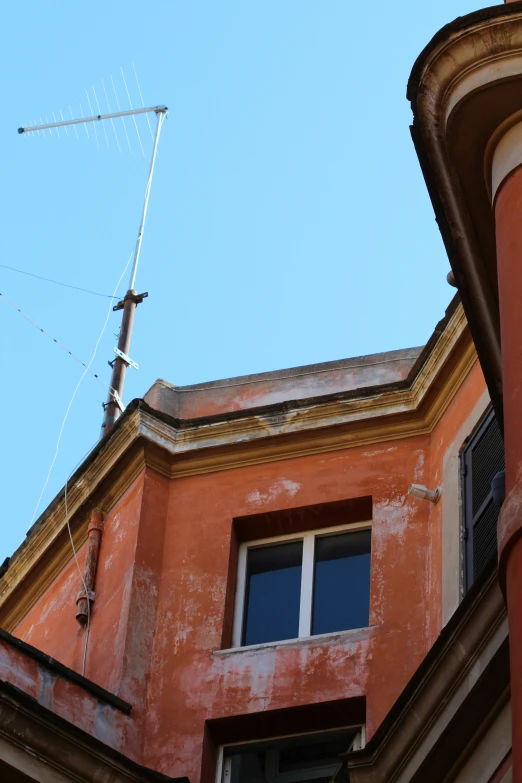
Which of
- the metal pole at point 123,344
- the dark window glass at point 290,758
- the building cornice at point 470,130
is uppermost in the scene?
the metal pole at point 123,344

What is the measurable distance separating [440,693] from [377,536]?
4457mm

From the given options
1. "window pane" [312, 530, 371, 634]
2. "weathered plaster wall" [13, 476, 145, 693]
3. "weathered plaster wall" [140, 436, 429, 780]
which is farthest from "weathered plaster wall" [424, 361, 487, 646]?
"weathered plaster wall" [13, 476, 145, 693]

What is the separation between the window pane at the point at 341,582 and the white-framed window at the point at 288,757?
1117 millimetres

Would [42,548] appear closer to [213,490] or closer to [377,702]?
[213,490]

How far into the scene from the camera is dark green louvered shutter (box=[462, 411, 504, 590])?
14.8 metres

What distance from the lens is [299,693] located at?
15.3 metres

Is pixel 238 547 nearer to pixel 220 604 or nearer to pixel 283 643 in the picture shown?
pixel 220 604

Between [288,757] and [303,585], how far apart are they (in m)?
1.69

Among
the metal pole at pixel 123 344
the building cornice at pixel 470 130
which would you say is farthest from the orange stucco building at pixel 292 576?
the metal pole at pixel 123 344

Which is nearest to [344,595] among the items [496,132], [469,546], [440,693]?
[469,546]

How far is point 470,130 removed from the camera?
11211 mm

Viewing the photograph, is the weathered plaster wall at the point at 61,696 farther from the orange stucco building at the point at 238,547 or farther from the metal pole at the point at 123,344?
the metal pole at the point at 123,344

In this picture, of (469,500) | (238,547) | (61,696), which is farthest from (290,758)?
(469,500)

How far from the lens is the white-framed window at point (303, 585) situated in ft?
52.9
